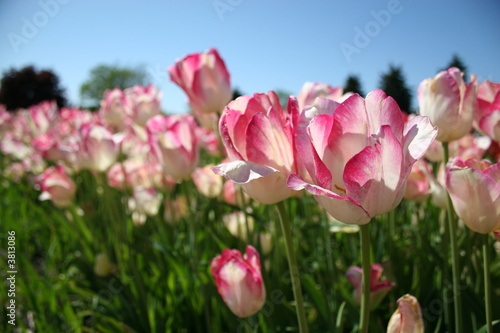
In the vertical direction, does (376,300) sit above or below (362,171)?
below

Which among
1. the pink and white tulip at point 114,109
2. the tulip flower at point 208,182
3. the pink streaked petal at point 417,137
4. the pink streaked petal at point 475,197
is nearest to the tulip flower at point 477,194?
the pink streaked petal at point 475,197

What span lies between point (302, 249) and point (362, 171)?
113 cm

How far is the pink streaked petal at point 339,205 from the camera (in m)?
0.39

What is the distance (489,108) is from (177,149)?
709mm

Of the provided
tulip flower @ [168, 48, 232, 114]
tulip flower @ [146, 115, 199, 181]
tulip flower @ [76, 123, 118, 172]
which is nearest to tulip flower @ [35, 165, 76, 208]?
tulip flower @ [76, 123, 118, 172]

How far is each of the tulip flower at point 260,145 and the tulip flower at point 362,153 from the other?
4 cm

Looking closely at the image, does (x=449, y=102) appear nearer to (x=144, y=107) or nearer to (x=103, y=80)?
(x=144, y=107)

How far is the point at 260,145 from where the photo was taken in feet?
1.50

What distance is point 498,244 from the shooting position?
101 centimetres

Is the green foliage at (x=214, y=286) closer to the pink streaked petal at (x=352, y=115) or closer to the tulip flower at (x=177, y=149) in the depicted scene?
the tulip flower at (x=177, y=149)

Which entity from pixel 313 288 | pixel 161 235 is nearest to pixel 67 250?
pixel 161 235

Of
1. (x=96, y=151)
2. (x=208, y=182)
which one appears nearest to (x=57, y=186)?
(x=96, y=151)

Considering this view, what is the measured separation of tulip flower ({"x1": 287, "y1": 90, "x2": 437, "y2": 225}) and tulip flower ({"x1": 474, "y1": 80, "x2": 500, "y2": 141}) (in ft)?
1.39

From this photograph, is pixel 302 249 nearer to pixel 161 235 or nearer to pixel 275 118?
pixel 161 235
